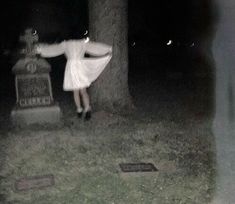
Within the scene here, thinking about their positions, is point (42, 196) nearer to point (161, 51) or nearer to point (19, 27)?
point (161, 51)

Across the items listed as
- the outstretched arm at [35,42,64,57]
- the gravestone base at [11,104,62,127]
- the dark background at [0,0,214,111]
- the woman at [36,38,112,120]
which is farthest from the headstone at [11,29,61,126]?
the dark background at [0,0,214,111]

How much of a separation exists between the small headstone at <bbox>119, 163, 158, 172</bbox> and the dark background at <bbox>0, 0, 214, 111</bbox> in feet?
33.5

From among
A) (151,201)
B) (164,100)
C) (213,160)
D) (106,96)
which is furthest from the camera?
(164,100)

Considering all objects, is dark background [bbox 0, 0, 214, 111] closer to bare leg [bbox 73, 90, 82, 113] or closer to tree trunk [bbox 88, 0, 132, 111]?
tree trunk [bbox 88, 0, 132, 111]

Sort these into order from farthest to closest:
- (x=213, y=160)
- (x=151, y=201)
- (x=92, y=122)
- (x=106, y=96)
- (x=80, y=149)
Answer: (x=106, y=96) → (x=92, y=122) → (x=80, y=149) → (x=213, y=160) → (x=151, y=201)

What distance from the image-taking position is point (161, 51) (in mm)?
19812

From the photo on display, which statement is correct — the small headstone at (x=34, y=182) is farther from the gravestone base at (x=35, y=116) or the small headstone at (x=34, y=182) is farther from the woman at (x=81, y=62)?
the woman at (x=81, y=62)

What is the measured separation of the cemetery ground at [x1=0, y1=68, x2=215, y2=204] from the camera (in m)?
5.62

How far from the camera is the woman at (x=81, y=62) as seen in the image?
8.48 m

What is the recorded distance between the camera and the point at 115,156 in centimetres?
689

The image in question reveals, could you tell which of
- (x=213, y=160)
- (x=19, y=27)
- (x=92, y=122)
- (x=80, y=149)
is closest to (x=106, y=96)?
(x=92, y=122)

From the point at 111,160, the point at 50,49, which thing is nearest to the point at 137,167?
the point at 111,160

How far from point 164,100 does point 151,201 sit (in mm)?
5230

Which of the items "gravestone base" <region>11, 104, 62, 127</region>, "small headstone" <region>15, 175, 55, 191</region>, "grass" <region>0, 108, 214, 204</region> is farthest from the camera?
"gravestone base" <region>11, 104, 62, 127</region>
